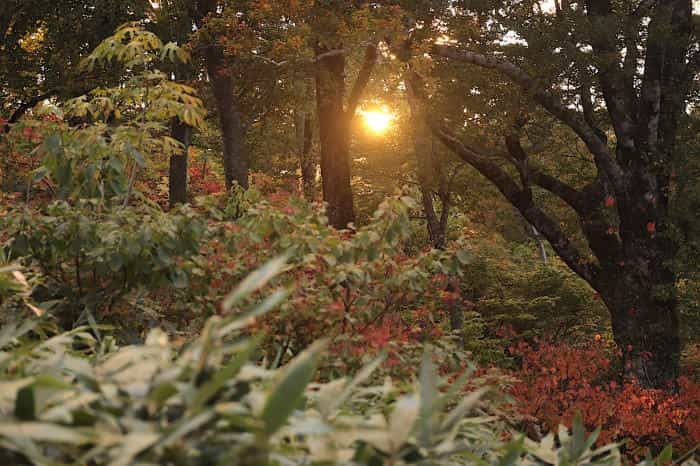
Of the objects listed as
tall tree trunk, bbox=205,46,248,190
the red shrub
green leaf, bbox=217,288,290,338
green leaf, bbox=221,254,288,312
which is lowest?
the red shrub

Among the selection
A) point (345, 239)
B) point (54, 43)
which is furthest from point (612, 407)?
point (54, 43)

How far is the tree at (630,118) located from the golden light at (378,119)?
7.44m

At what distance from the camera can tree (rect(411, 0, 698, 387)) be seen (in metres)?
11.4

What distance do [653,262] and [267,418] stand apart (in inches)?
480

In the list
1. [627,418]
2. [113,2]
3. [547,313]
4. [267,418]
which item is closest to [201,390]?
[267,418]

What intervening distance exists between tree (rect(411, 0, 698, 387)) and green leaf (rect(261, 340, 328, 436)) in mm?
10722

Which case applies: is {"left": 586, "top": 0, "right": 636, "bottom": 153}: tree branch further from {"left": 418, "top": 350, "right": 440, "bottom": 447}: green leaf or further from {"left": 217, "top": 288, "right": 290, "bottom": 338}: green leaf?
{"left": 217, "top": 288, "right": 290, "bottom": 338}: green leaf

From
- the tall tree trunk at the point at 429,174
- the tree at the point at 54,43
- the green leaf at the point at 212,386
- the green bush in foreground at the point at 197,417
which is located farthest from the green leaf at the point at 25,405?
the tall tree trunk at the point at 429,174

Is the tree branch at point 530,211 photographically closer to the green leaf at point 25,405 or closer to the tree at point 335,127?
the tree at point 335,127

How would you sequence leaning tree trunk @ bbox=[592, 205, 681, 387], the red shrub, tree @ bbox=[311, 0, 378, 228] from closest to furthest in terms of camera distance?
the red shrub < leaning tree trunk @ bbox=[592, 205, 681, 387] < tree @ bbox=[311, 0, 378, 228]

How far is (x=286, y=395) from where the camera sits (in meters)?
1.24

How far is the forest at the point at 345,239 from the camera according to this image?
140cm

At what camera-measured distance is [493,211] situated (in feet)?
64.4

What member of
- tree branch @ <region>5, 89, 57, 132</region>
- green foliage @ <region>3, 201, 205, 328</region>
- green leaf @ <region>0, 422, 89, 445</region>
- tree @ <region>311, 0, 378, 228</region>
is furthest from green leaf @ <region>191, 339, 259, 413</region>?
tree branch @ <region>5, 89, 57, 132</region>
